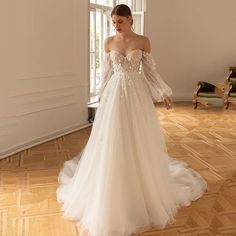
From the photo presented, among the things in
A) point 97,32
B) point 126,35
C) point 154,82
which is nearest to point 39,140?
point 154,82

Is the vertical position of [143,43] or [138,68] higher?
[143,43]

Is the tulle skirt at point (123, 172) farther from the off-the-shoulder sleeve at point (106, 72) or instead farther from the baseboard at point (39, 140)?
the baseboard at point (39, 140)

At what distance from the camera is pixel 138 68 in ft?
8.40

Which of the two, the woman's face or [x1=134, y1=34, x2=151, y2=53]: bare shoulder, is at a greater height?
the woman's face

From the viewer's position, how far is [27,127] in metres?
4.30

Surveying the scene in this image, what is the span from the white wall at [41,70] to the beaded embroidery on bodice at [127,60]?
1827 mm

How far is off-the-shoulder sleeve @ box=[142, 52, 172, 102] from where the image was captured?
2.57 metres

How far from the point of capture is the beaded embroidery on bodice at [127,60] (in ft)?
8.08

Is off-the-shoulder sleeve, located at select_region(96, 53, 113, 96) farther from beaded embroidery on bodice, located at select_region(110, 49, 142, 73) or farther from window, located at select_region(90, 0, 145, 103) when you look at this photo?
window, located at select_region(90, 0, 145, 103)

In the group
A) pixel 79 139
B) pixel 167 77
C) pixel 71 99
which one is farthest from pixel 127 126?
pixel 167 77

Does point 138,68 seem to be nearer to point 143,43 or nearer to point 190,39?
point 143,43

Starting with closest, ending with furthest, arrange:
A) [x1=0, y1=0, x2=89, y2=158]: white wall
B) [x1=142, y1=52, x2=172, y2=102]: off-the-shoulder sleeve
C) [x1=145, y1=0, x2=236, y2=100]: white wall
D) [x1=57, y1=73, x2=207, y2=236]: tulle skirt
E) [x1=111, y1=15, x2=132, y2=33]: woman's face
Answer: [x1=57, y1=73, x2=207, y2=236]: tulle skirt < [x1=111, y1=15, x2=132, y2=33]: woman's face < [x1=142, y1=52, x2=172, y2=102]: off-the-shoulder sleeve < [x1=0, y1=0, x2=89, y2=158]: white wall < [x1=145, y1=0, x2=236, y2=100]: white wall

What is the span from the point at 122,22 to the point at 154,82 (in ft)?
1.71

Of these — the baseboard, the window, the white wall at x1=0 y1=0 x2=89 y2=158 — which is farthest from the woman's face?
the window
